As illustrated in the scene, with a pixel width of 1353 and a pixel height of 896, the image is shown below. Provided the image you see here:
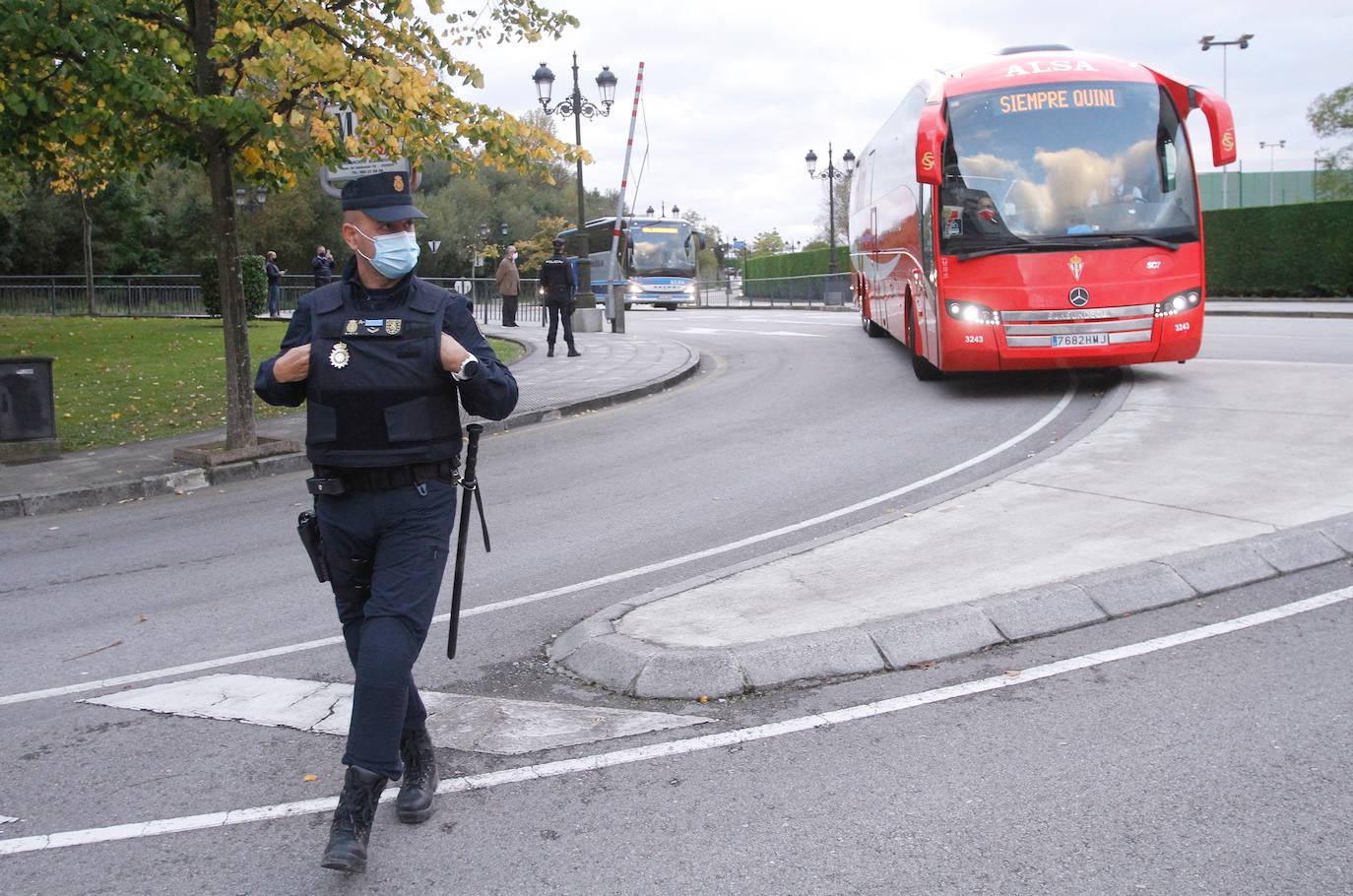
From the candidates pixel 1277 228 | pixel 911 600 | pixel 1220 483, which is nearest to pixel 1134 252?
pixel 1220 483

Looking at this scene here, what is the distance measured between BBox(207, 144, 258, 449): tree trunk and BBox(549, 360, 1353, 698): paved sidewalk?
714 cm

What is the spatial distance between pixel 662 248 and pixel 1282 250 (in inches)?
931

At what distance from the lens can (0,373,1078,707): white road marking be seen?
5559 millimetres

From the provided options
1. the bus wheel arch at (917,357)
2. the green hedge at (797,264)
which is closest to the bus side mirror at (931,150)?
the bus wheel arch at (917,357)

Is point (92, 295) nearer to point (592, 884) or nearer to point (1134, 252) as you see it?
point (1134, 252)

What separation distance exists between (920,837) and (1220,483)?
206 inches

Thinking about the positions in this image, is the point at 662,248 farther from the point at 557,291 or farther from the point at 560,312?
the point at 557,291

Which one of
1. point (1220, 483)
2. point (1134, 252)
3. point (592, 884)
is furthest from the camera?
point (1134, 252)

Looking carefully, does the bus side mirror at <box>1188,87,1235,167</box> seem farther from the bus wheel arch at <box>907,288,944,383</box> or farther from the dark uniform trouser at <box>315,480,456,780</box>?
the dark uniform trouser at <box>315,480,456,780</box>

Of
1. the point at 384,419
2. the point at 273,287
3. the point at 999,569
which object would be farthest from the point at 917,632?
the point at 273,287

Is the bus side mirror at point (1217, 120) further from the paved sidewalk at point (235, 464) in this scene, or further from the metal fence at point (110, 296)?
the metal fence at point (110, 296)

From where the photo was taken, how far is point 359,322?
12.5 ft

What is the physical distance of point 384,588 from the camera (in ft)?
12.3

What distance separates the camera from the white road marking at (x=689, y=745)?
394 centimetres
